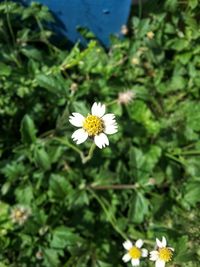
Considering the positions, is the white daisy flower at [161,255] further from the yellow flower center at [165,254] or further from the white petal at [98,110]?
the white petal at [98,110]

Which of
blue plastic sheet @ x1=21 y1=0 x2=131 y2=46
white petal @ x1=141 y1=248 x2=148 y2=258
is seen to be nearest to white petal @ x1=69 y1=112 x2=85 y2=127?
white petal @ x1=141 y1=248 x2=148 y2=258

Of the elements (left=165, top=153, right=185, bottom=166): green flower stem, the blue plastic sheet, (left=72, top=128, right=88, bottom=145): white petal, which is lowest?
(left=165, top=153, right=185, bottom=166): green flower stem

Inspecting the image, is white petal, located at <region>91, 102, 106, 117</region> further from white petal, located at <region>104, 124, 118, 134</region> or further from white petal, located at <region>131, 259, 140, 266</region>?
white petal, located at <region>131, 259, 140, 266</region>

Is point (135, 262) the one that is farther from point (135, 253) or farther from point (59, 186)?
point (59, 186)

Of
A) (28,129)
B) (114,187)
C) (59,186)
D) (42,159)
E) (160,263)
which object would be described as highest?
(28,129)

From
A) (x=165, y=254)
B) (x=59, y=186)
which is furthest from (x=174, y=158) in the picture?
(x=165, y=254)

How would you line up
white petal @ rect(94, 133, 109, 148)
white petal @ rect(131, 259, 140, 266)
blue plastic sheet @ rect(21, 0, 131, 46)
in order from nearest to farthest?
white petal @ rect(94, 133, 109, 148), white petal @ rect(131, 259, 140, 266), blue plastic sheet @ rect(21, 0, 131, 46)
